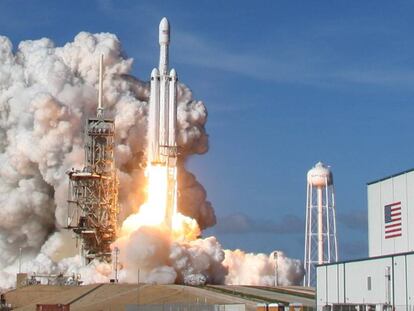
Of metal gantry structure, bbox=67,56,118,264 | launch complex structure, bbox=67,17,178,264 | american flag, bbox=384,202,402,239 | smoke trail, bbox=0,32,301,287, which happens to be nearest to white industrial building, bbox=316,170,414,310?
american flag, bbox=384,202,402,239

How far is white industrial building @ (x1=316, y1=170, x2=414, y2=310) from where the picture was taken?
2250 inches

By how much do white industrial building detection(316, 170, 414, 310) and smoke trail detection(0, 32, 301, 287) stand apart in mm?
40829

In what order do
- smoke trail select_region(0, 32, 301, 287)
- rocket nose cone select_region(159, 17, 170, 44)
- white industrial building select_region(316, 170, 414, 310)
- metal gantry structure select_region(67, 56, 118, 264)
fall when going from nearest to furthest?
1. white industrial building select_region(316, 170, 414, 310)
2. rocket nose cone select_region(159, 17, 170, 44)
3. metal gantry structure select_region(67, 56, 118, 264)
4. smoke trail select_region(0, 32, 301, 287)

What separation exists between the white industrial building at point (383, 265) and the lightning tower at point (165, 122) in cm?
4088

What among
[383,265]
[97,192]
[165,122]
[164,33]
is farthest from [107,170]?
[383,265]

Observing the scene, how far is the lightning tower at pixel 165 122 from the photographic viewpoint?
106750 mm

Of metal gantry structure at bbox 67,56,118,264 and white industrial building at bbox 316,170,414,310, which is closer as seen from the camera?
white industrial building at bbox 316,170,414,310

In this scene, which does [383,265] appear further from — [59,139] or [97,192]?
[59,139]

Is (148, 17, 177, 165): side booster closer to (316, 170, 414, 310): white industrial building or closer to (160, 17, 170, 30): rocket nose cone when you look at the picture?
(160, 17, 170, 30): rocket nose cone

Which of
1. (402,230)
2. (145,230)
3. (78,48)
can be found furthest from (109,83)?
(402,230)

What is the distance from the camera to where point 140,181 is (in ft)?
381

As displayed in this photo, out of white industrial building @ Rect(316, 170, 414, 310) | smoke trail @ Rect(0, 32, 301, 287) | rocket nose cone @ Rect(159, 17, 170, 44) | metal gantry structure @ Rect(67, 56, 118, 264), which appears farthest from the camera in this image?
smoke trail @ Rect(0, 32, 301, 287)

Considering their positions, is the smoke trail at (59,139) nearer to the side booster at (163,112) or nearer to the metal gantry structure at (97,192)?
the metal gantry structure at (97,192)

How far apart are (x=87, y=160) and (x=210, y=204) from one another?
17061 mm
